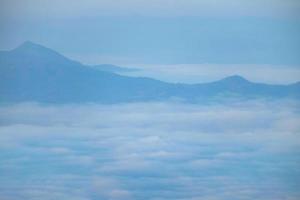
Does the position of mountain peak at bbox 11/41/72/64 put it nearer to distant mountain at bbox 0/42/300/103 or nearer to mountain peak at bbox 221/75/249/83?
distant mountain at bbox 0/42/300/103

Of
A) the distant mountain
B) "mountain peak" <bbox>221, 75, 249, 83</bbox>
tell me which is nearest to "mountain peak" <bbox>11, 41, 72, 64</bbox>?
the distant mountain

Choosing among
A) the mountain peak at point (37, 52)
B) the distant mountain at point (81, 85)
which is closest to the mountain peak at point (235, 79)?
the distant mountain at point (81, 85)

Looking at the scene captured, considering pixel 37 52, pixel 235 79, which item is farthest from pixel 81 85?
pixel 235 79

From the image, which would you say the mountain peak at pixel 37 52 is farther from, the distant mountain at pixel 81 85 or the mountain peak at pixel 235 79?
the mountain peak at pixel 235 79

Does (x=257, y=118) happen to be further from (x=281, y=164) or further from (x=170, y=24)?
(x=170, y=24)

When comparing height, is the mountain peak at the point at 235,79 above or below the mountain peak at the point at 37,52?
below

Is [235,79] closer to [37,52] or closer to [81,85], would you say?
[81,85]

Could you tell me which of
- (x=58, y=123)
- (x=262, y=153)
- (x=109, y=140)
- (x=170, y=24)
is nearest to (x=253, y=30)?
(x=170, y=24)

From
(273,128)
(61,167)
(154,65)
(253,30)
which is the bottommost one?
(61,167)
